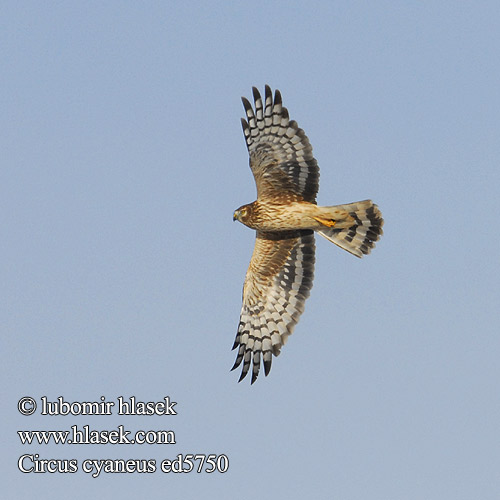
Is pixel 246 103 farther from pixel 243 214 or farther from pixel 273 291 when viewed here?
pixel 273 291

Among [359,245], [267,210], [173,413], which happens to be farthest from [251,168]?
[173,413]

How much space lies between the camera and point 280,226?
63.8 ft

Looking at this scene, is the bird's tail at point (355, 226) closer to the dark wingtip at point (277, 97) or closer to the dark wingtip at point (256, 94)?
the dark wingtip at point (277, 97)

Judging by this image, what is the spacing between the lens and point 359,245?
65.0 ft

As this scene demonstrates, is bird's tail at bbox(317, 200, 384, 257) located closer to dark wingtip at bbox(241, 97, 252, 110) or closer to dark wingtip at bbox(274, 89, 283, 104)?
dark wingtip at bbox(274, 89, 283, 104)

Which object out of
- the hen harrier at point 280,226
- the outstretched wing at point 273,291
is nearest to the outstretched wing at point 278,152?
the hen harrier at point 280,226

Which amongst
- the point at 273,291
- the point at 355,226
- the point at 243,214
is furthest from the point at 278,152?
the point at 273,291

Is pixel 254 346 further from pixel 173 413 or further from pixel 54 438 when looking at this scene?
pixel 54 438

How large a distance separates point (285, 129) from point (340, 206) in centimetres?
133

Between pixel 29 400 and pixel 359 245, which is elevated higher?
pixel 359 245

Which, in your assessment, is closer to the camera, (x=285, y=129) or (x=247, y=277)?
(x=285, y=129)

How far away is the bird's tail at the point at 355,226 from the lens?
64.0 feet

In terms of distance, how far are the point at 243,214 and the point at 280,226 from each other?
56 cm

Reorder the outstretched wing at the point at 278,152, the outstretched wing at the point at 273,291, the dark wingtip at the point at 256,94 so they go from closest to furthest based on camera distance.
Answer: the outstretched wing at the point at 278,152, the dark wingtip at the point at 256,94, the outstretched wing at the point at 273,291
